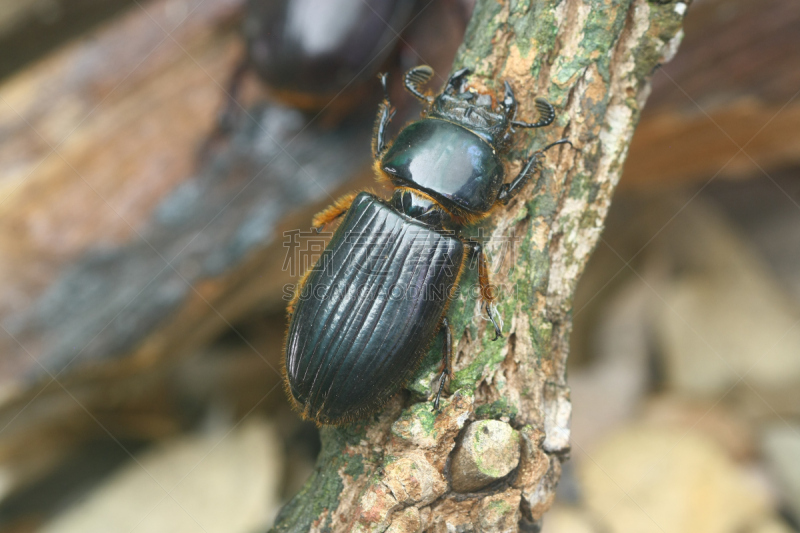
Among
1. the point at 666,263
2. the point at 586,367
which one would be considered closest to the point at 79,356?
the point at 586,367

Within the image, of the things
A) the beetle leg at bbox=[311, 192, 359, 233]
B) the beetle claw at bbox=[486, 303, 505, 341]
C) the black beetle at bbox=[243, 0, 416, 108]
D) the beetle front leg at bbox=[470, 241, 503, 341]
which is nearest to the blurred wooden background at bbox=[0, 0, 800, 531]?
the black beetle at bbox=[243, 0, 416, 108]

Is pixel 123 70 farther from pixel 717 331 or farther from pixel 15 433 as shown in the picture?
pixel 717 331

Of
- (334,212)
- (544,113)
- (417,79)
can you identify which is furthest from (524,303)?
(417,79)

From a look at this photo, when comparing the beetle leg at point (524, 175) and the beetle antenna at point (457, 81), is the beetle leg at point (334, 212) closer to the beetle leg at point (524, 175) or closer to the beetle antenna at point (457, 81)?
the beetle antenna at point (457, 81)

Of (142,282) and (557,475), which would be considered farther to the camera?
(142,282)

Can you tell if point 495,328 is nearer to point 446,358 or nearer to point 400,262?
point 446,358

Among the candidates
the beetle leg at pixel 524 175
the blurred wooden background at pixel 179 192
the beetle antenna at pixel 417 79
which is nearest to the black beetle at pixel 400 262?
the beetle leg at pixel 524 175
